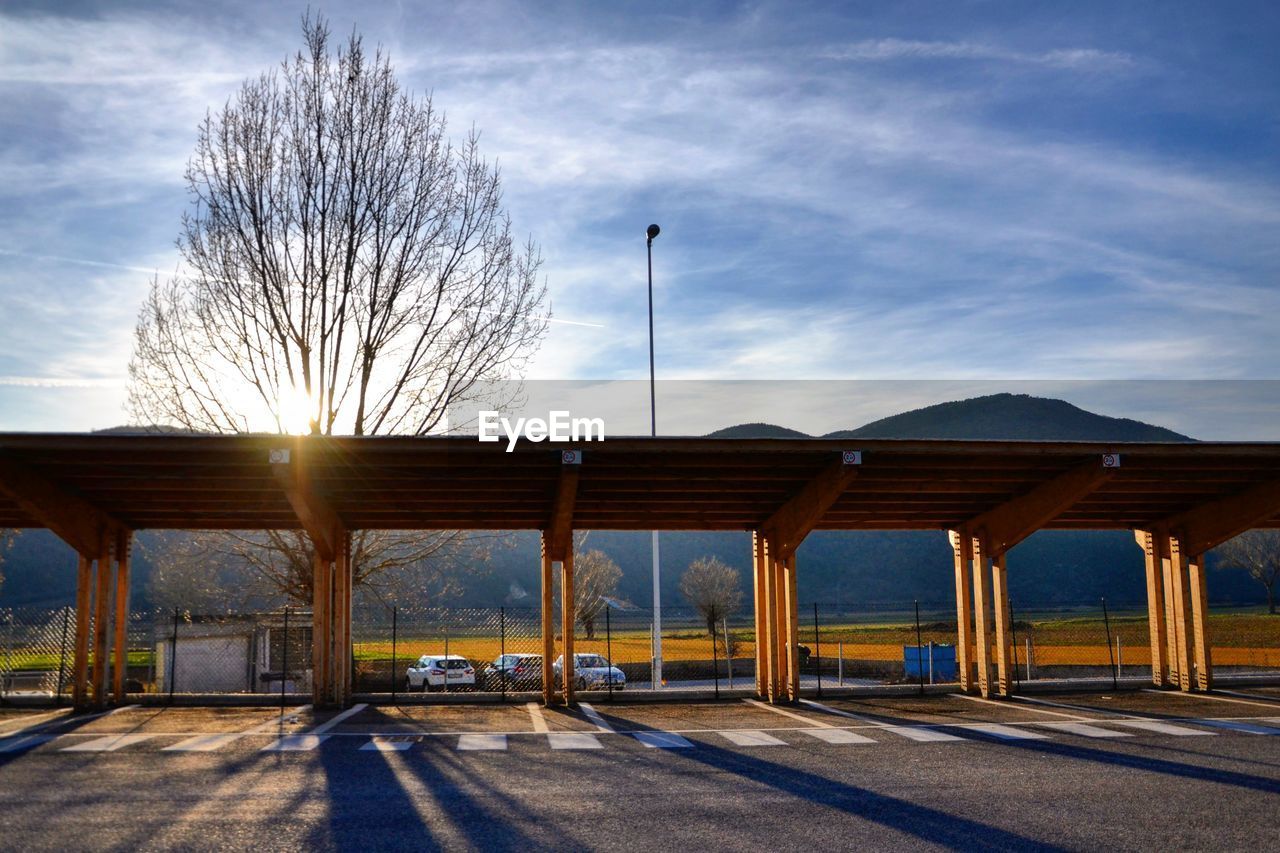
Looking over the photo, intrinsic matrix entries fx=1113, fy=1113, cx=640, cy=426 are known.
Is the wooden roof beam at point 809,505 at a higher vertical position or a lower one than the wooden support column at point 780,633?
higher

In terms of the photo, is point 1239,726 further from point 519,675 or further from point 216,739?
point 519,675

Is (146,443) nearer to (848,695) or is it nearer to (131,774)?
(131,774)

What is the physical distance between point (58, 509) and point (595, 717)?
931 cm

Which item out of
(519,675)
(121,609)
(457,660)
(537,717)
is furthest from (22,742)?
(457,660)

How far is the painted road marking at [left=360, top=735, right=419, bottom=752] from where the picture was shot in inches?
568

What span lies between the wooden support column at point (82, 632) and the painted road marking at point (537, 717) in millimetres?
7613

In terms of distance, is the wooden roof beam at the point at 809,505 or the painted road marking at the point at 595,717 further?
the wooden roof beam at the point at 809,505

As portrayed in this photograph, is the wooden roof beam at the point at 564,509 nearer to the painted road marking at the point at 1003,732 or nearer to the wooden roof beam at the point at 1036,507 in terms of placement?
the painted road marking at the point at 1003,732

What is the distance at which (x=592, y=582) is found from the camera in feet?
213

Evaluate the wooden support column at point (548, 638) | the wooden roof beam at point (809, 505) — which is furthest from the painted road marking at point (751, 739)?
the wooden support column at point (548, 638)

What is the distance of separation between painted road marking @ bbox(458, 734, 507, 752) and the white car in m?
15.5

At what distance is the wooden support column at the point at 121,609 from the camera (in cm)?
1969

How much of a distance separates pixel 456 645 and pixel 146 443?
3510 centimetres

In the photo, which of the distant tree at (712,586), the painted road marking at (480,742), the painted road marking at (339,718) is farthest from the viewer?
the distant tree at (712,586)
